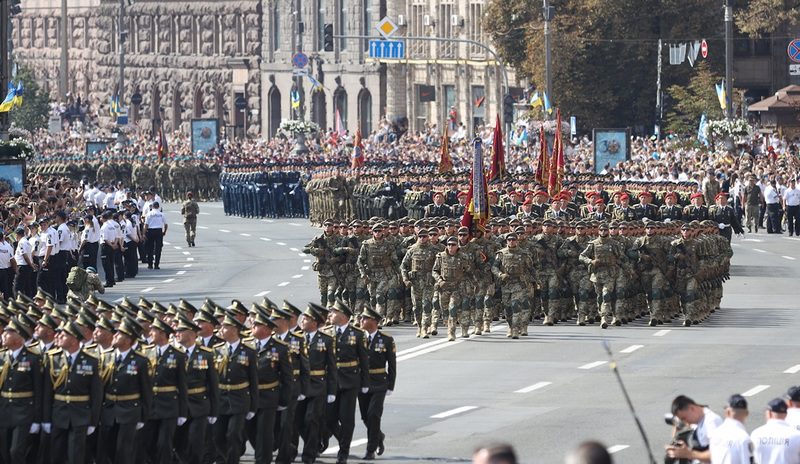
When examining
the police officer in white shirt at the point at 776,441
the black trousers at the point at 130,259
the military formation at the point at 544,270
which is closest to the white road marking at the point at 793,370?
the military formation at the point at 544,270

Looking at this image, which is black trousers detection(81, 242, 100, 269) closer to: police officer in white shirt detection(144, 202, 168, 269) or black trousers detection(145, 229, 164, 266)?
police officer in white shirt detection(144, 202, 168, 269)

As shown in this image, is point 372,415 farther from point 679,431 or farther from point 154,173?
point 154,173

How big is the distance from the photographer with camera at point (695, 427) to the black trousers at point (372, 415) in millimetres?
5467

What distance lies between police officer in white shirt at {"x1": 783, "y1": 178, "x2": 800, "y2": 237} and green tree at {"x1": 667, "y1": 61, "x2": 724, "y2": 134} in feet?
56.3

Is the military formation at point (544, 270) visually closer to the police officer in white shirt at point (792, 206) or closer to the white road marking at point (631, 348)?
the white road marking at point (631, 348)

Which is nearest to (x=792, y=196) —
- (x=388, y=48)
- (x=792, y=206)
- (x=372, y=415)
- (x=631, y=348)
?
(x=792, y=206)

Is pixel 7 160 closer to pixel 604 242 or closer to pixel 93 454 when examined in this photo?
pixel 604 242

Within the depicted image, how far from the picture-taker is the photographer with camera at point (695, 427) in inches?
531

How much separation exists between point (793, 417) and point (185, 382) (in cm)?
524

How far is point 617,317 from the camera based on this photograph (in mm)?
29844

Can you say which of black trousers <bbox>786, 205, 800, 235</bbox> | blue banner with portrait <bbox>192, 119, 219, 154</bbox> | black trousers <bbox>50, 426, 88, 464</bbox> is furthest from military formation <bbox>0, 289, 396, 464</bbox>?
blue banner with portrait <bbox>192, 119, 219, 154</bbox>

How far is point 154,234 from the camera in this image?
139ft

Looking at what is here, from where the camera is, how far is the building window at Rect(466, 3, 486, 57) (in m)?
89.0

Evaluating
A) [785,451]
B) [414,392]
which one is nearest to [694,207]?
[414,392]
